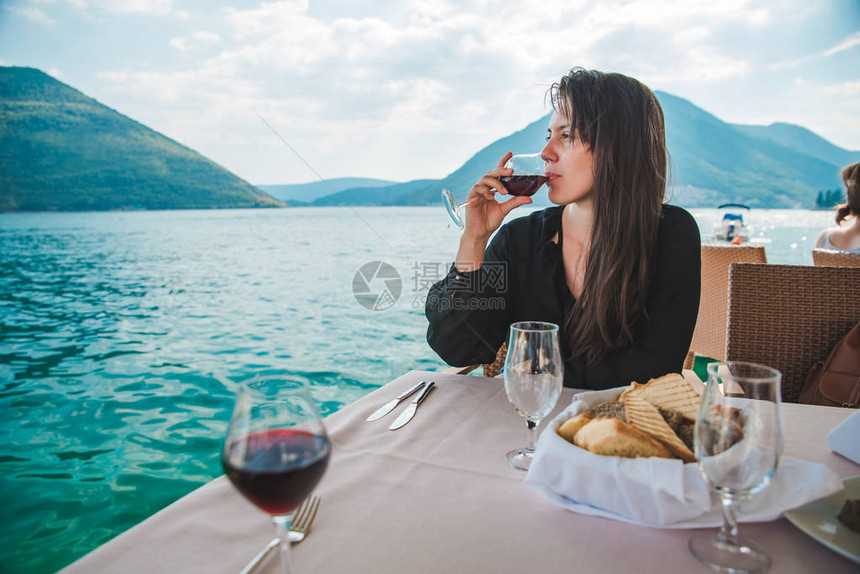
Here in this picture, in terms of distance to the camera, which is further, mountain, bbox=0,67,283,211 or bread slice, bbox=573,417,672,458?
mountain, bbox=0,67,283,211

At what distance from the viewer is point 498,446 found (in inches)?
29.6

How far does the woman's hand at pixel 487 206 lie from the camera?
1.39 meters

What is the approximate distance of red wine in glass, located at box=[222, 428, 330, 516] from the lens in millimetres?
408

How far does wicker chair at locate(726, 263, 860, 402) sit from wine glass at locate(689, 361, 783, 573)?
1261mm

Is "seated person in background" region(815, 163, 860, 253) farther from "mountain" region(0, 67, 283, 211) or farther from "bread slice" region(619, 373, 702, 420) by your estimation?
"mountain" region(0, 67, 283, 211)

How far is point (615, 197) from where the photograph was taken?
→ 1.37 m

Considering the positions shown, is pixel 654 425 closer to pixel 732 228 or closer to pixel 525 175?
pixel 525 175

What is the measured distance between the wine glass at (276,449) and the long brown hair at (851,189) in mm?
3757

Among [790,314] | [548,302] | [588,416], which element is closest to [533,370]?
[588,416]

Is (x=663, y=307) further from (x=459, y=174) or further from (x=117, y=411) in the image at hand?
(x=117, y=411)

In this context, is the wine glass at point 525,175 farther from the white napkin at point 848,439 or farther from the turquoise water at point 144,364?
the white napkin at point 848,439

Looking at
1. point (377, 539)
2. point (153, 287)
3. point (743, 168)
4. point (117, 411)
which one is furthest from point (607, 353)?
point (743, 168)

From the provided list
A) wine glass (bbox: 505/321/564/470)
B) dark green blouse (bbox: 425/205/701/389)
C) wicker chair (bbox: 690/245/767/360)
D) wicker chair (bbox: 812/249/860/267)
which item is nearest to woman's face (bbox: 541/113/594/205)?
dark green blouse (bbox: 425/205/701/389)

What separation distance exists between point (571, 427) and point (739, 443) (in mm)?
187
